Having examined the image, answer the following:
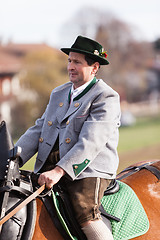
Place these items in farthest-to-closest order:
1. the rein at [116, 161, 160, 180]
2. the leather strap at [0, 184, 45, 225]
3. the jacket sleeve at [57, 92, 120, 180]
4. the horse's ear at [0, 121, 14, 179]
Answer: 1. the rein at [116, 161, 160, 180]
2. the jacket sleeve at [57, 92, 120, 180]
3. the horse's ear at [0, 121, 14, 179]
4. the leather strap at [0, 184, 45, 225]

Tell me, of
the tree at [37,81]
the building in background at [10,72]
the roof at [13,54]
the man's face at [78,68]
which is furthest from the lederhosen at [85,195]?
the roof at [13,54]

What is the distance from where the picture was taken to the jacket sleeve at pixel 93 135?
277 centimetres

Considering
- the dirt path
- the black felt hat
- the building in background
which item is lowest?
the dirt path

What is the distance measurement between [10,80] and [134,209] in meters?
37.8

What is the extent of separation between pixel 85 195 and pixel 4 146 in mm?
658

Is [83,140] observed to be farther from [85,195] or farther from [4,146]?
[4,146]

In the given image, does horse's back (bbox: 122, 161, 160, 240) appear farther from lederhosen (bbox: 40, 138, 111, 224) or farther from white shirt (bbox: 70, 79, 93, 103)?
white shirt (bbox: 70, 79, 93, 103)

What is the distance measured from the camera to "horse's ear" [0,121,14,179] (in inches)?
103

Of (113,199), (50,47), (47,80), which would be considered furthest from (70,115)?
(50,47)

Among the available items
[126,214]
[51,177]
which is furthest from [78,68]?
[126,214]

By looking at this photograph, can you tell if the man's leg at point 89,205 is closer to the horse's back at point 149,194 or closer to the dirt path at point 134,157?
the horse's back at point 149,194

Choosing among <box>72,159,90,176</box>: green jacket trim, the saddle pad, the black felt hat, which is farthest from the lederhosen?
the black felt hat

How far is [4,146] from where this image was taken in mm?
2654

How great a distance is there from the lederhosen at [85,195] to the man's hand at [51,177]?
176mm
